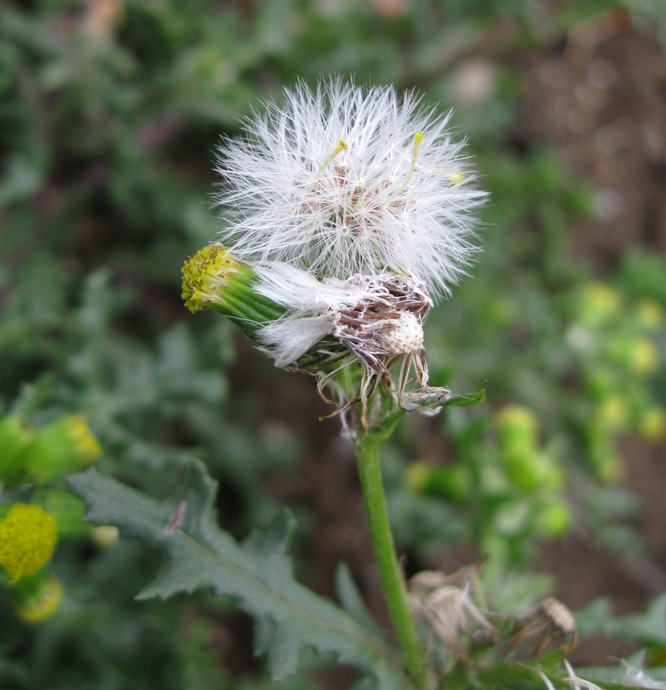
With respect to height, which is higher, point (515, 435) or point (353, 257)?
point (515, 435)

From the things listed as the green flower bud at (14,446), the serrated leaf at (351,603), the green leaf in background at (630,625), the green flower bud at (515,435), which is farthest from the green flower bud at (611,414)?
the green flower bud at (14,446)

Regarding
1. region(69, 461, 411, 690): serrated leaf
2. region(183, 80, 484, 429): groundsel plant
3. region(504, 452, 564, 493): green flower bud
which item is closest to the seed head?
region(183, 80, 484, 429): groundsel plant

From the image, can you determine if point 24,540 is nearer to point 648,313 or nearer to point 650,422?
point 650,422

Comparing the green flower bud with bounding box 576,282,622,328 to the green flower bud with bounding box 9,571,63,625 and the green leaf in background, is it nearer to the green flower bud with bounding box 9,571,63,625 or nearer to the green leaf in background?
the green leaf in background

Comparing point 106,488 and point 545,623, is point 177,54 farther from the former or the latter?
point 545,623

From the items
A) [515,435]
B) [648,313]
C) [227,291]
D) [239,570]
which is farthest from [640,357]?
[227,291]

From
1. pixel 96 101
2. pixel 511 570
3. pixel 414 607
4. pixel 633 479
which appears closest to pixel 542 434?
pixel 633 479

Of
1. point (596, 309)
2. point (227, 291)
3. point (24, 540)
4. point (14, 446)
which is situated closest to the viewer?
point (227, 291)
